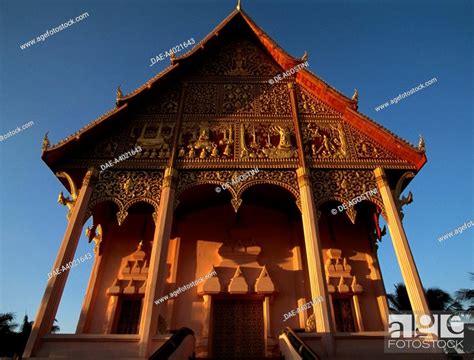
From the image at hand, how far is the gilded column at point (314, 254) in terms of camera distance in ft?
23.4

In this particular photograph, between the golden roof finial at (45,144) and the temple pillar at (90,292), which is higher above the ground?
the golden roof finial at (45,144)

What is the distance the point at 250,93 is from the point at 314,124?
225 centimetres

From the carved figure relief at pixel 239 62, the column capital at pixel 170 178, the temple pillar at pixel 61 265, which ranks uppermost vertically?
the carved figure relief at pixel 239 62

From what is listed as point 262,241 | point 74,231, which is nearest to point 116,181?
point 74,231

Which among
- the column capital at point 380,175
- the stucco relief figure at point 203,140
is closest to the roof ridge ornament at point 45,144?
the stucco relief figure at point 203,140

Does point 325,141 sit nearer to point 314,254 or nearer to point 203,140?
point 203,140

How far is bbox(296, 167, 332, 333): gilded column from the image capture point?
7.14 m

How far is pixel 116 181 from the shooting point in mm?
9188

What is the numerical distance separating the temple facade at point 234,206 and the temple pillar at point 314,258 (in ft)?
0.10

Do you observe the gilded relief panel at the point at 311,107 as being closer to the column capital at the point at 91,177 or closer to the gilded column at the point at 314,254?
the gilded column at the point at 314,254

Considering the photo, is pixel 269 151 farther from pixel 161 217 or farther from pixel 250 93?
pixel 161 217

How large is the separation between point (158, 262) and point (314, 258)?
3.32 metres

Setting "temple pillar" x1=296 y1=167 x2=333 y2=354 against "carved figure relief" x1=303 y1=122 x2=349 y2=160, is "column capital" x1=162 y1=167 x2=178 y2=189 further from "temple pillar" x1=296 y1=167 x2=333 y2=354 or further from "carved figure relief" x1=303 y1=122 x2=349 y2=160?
"carved figure relief" x1=303 y1=122 x2=349 y2=160

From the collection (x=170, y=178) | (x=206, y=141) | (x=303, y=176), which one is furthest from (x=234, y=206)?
(x=206, y=141)
